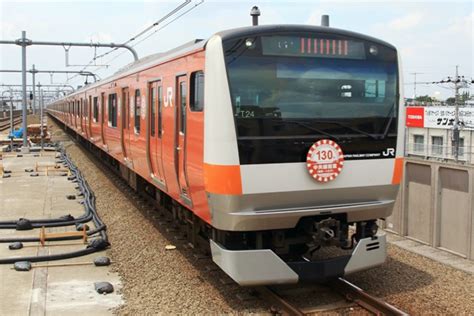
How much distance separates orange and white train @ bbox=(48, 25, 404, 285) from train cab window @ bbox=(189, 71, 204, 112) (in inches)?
0.8

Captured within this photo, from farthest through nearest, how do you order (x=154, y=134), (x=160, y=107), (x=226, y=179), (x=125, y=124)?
(x=125, y=124) → (x=154, y=134) → (x=160, y=107) → (x=226, y=179)

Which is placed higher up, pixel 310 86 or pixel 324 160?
pixel 310 86

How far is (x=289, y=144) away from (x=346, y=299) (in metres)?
1.79

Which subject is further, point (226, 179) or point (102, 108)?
point (102, 108)

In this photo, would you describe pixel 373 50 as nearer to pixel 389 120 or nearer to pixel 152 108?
pixel 389 120

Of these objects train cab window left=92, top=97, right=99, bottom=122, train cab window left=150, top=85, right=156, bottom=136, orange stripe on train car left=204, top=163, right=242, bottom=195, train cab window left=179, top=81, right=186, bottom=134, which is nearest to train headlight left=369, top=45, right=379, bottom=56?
orange stripe on train car left=204, top=163, right=242, bottom=195

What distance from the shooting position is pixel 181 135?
6.46 meters

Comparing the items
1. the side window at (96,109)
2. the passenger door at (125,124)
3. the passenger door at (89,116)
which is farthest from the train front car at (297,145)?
the passenger door at (89,116)

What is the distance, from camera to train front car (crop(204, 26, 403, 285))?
17.0 ft

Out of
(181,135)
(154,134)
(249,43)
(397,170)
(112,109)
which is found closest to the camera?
(249,43)

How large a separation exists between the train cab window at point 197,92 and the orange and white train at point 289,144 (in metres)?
0.02

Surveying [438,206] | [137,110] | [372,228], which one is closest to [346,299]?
[372,228]

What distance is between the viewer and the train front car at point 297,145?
205 inches

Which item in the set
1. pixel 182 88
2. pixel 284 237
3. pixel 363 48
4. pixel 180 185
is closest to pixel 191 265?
pixel 180 185
